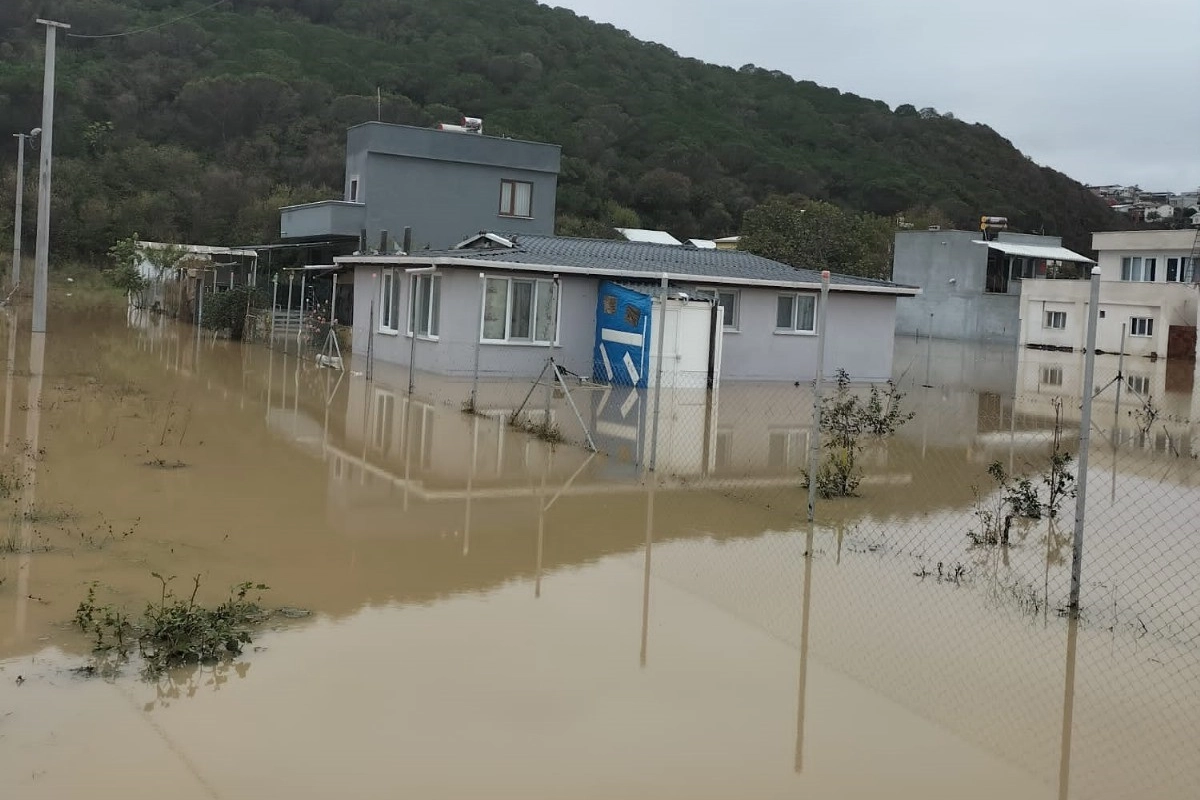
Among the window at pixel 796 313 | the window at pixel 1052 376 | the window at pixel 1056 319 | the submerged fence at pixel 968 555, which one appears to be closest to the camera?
the submerged fence at pixel 968 555

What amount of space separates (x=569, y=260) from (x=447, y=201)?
562 inches

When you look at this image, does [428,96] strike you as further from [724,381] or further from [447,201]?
[724,381]

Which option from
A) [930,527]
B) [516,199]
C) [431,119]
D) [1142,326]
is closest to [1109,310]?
[1142,326]

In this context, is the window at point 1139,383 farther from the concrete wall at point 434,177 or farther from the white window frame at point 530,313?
the concrete wall at point 434,177

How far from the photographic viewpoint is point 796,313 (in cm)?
2845

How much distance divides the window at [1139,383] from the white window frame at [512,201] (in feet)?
63.4

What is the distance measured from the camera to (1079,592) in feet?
30.3

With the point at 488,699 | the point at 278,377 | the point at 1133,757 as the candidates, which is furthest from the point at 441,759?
the point at 278,377

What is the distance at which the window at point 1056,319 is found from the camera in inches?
2010

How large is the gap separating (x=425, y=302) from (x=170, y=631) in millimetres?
20434

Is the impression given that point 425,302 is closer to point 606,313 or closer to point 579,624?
point 606,313

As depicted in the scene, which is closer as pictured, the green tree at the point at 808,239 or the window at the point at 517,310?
the window at the point at 517,310

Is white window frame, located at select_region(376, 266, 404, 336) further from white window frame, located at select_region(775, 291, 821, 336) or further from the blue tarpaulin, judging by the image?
white window frame, located at select_region(775, 291, 821, 336)

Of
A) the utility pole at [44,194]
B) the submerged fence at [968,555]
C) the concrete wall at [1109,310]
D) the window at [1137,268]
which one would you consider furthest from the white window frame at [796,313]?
the window at [1137,268]
